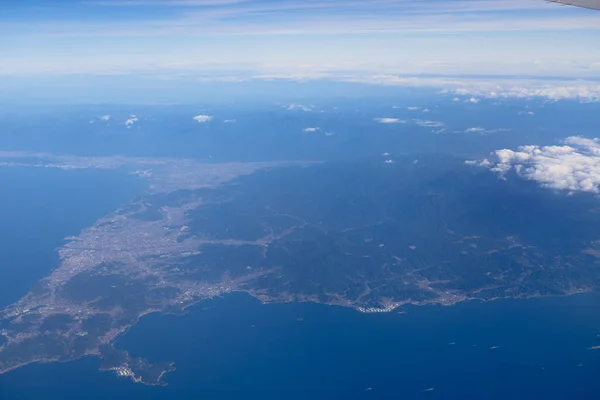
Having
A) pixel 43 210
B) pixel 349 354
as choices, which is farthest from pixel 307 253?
pixel 43 210

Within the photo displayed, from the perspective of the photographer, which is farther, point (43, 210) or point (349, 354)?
point (43, 210)

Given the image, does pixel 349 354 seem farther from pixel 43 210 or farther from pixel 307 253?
pixel 43 210

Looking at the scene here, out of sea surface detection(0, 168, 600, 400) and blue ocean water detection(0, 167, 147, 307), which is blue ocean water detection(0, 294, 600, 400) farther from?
blue ocean water detection(0, 167, 147, 307)

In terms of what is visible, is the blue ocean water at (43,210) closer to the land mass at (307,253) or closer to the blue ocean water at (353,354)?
the land mass at (307,253)

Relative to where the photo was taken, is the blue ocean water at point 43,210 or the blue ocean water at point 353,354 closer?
the blue ocean water at point 353,354

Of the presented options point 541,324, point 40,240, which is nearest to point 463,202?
point 541,324

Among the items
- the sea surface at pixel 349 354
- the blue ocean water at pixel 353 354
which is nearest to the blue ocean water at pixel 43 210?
the sea surface at pixel 349 354
